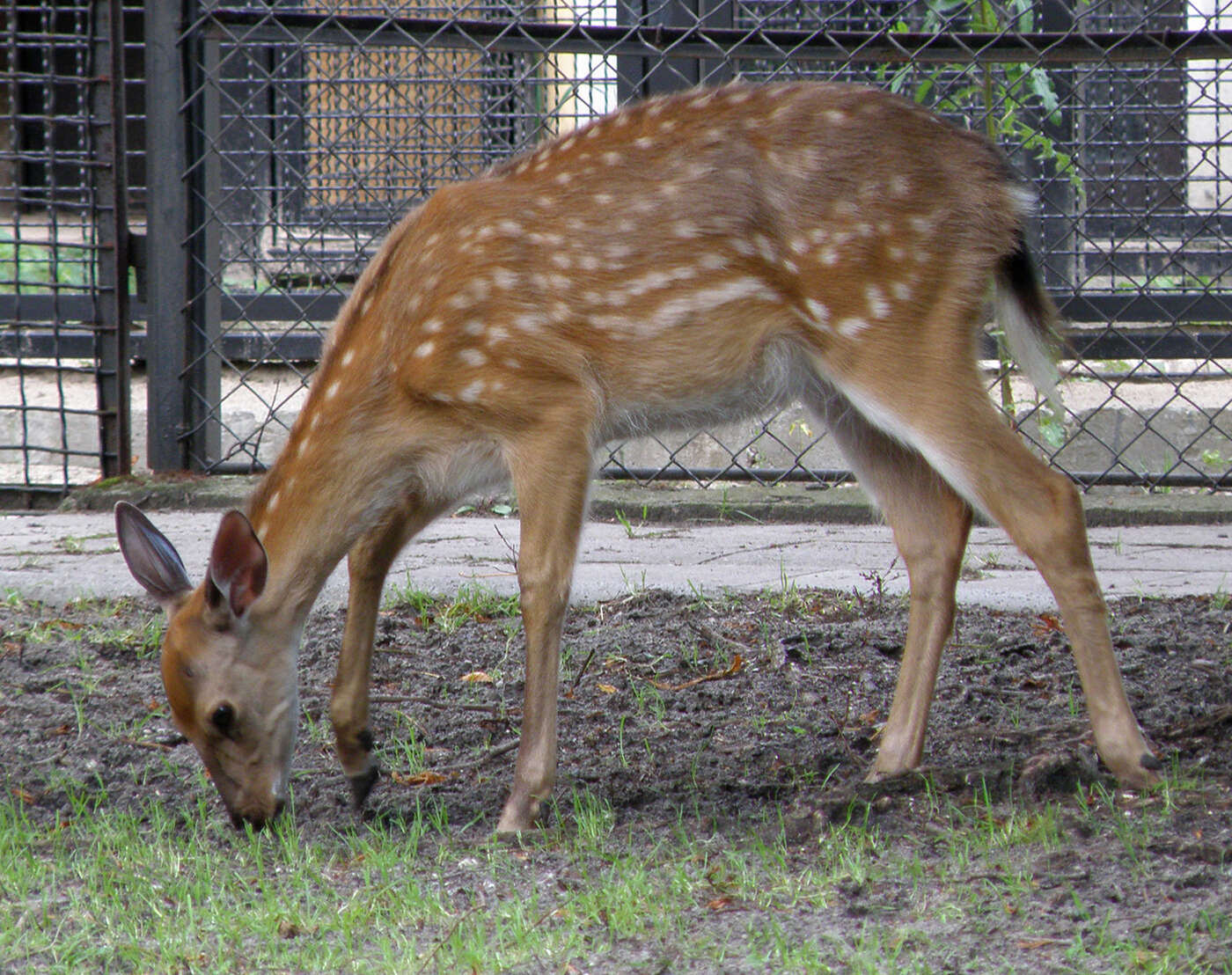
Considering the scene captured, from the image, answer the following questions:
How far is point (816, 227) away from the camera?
11.0 feet

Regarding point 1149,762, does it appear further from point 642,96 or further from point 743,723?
point 642,96

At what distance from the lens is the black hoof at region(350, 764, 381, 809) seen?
3.34 metres

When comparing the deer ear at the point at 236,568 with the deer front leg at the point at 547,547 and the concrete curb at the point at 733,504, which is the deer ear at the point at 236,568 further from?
the concrete curb at the point at 733,504

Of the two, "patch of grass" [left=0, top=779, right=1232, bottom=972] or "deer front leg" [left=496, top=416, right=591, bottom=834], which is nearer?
"patch of grass" [left=0, top=779, right=1232, bottom=972]

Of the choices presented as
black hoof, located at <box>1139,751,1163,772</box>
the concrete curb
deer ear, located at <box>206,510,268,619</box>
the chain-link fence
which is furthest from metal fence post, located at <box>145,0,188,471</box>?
black hoof, located at <box>1139,751,1163,772</box>

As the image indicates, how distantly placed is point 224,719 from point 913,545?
156 centimetres

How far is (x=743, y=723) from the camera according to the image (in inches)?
147

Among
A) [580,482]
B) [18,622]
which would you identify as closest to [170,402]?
[18,622]

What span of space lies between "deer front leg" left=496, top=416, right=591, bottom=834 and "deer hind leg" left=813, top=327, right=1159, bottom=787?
665 mm

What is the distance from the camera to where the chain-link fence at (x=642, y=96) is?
5.89 metres

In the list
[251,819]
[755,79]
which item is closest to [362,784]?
[251,819]

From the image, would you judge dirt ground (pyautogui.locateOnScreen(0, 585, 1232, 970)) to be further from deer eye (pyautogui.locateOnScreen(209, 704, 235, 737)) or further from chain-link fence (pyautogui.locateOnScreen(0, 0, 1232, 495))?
chain-link fence (pyautogui.locateOnScreen(0, 0, 1232, 495))

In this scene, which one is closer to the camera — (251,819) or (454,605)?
(251,819)

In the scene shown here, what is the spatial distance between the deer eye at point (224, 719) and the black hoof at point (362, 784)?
281mm
